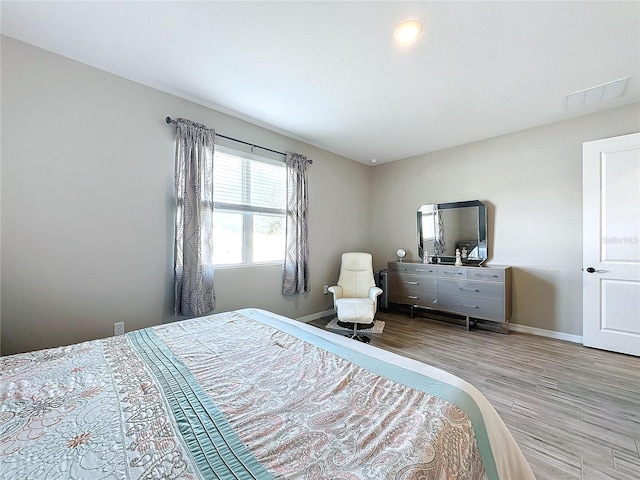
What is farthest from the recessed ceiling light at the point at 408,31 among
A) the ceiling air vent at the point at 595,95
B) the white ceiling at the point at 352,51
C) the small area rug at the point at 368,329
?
the small area rug at the point at 368,329

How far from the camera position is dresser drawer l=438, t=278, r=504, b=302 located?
3.20 m

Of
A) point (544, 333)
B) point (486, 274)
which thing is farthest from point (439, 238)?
point (544, 333)

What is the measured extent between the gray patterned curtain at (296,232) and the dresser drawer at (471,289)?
1959 millimetres

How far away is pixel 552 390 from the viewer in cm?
201

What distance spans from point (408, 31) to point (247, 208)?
2251mm

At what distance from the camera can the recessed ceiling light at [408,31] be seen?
1685 mm

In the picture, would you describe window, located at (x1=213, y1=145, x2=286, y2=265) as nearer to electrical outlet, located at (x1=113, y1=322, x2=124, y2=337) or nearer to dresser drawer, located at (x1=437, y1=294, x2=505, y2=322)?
electrical outlet, located at (x1=113, y1=322, x2=124, y2=337)

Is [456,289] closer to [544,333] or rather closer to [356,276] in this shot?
[544,333]

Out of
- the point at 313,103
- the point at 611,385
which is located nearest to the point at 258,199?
the point at 313,103

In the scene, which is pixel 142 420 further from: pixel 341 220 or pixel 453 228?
pixel 453 228

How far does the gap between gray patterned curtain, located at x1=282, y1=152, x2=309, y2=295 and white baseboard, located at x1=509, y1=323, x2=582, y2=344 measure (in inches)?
112

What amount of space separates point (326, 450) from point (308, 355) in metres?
0.60

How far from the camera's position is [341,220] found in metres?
4.31

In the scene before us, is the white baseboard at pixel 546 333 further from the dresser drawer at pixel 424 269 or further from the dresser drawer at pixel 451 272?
the dresser drawer at pixel 424 269
